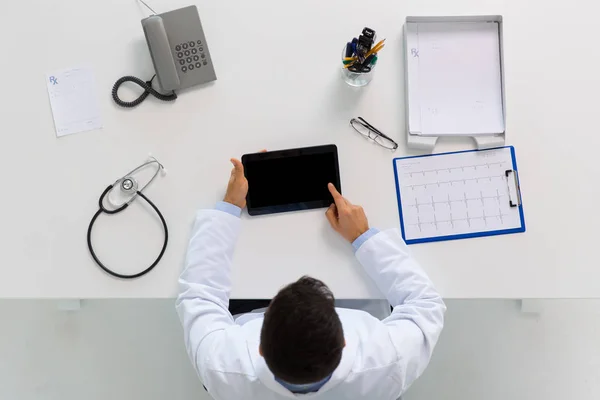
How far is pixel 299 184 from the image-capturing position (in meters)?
1.06

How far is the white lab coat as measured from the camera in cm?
86

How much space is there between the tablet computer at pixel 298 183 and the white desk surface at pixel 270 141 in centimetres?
3

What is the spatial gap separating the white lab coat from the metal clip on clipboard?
10.1 inches

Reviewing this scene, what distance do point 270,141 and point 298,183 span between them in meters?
0.12

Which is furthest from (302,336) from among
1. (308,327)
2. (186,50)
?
(186,50)

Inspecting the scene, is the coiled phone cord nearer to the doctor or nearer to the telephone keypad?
the telephone keypad

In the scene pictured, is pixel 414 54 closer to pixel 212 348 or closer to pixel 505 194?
pixel 505 194

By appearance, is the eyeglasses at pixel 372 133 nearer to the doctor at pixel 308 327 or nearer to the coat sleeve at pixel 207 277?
the doctor at pixel 308 327

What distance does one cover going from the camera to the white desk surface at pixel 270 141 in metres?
1.04

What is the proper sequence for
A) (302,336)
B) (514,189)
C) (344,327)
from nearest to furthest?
(302,336) → (344,327) → (514,189)

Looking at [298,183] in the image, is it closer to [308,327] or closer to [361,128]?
[361,128]

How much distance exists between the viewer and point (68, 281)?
3.51 feet

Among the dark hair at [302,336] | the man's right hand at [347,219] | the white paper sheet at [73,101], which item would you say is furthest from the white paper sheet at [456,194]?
the white paper sheet at [73,101]

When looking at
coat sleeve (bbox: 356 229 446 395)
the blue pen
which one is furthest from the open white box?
coat sleeve (bbox: 356 229 446 395)
